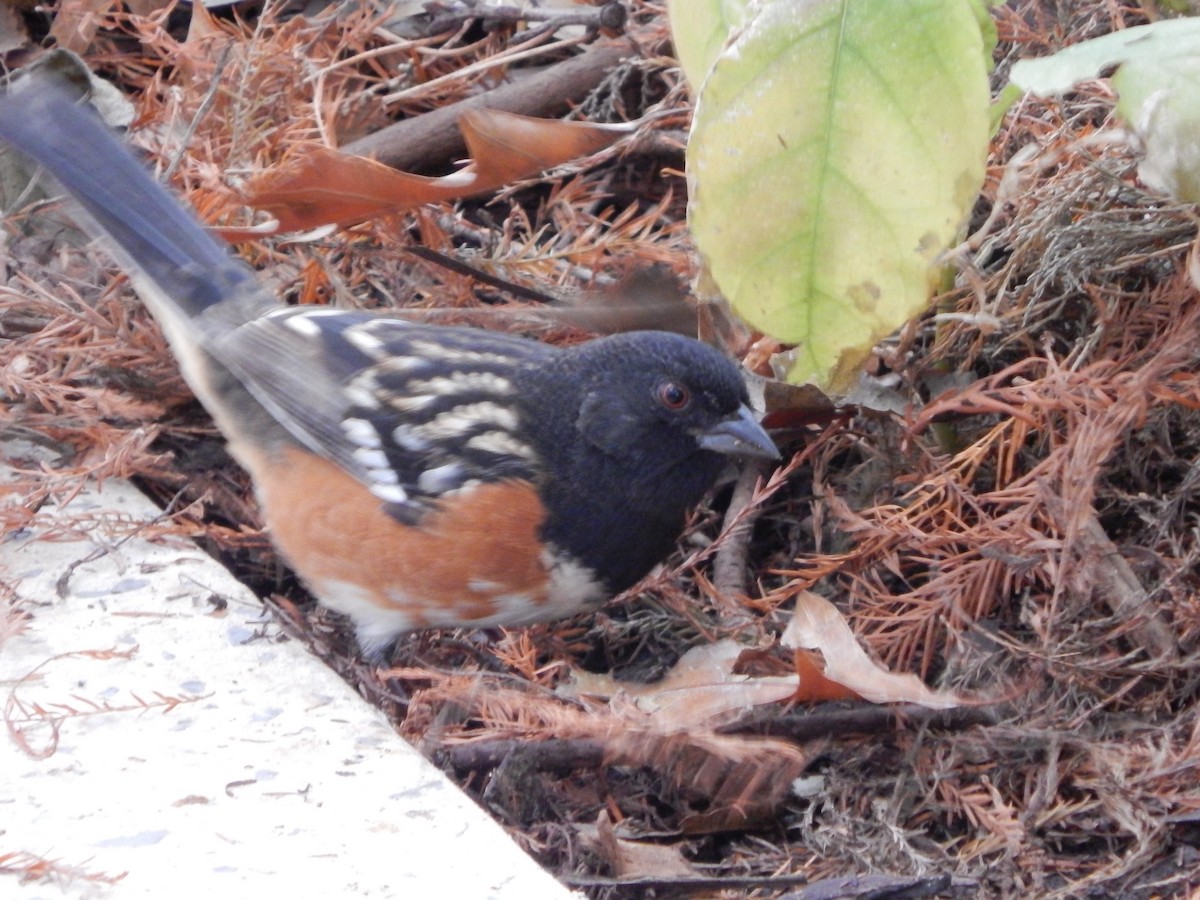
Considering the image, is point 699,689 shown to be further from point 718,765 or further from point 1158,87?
point 1158,87

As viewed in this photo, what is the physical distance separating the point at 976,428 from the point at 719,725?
2.62ft

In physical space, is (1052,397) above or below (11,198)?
below

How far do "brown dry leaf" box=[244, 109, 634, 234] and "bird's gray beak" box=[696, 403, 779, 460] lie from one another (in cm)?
80

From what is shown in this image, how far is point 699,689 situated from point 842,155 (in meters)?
0.84

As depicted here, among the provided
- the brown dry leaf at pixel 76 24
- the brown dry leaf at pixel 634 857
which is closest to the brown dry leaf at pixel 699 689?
the brown dry leaf at pixel 634 857

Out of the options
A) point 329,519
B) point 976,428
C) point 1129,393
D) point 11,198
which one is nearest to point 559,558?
point 329,519

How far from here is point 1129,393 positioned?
2107 mm

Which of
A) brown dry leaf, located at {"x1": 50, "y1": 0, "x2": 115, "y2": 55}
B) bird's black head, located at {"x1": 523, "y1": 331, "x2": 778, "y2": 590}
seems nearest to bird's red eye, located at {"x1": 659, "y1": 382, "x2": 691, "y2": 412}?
bird's black head, located at {"x1": 523, "y1": 331, "x2": 778, "y2": 590}

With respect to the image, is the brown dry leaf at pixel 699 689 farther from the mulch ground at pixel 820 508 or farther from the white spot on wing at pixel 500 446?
the white spot on wing at pixel 500 446

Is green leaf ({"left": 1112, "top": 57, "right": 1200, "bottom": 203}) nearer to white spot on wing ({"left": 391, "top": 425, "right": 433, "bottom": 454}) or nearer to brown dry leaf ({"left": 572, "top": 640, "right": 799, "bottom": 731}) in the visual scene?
brown dry leaf ({"left": 572, "top": 640, "right": 799, "bottom": 731})

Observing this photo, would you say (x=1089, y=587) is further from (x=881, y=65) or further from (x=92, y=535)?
(x=92, y=535)

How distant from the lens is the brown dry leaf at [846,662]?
6.65ft

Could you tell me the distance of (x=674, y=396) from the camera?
248 cm

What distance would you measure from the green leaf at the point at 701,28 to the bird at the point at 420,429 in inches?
20.0
